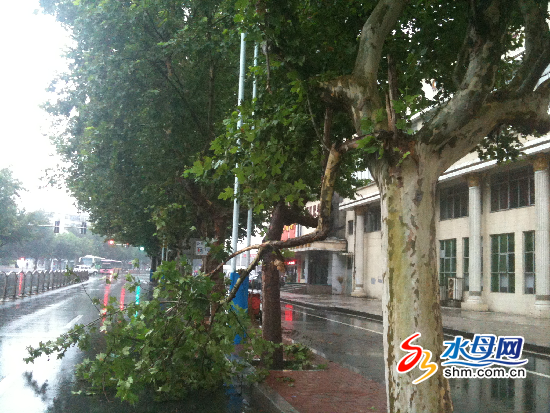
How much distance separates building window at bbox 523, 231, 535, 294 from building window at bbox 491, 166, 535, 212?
5.01 feet

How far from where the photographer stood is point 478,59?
5.12 meters

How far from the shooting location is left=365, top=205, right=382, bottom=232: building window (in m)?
38.7

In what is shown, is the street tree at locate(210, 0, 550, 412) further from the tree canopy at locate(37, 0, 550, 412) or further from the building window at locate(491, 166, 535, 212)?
the building window at locate(491, 166, 535, 212)

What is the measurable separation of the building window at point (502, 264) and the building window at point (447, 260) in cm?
324

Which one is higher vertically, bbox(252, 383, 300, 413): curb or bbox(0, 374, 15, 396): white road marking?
bbox(252, 383, 300, 413): curb

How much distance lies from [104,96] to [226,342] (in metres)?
10.2

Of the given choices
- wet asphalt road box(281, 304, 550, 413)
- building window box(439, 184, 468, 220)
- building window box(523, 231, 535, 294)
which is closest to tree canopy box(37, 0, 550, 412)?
wet asphalt road box(281, 304, 550, 413)

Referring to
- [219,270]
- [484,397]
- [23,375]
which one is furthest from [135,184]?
[484,397]

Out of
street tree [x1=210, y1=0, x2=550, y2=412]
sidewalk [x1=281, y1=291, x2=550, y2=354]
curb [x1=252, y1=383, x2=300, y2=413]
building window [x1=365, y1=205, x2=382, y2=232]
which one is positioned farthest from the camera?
building window [x1=365, y1=205, x2=382, y2=232]

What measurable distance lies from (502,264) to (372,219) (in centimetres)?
1470

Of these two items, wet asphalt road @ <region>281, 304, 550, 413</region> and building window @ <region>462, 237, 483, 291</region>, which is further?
building window @ <region>462, 237, 483, 291</region>

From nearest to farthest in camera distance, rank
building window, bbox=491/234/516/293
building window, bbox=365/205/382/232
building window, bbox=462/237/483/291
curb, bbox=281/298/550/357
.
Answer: curb, bbox=281/298/550/357 < building window, bbox=491/234/516/293 < building window, bbox=462/237/483/291 < building window, bbox=365/205/382/232

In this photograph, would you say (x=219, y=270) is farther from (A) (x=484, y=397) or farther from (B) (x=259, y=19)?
(A) (x=484, y=397)
